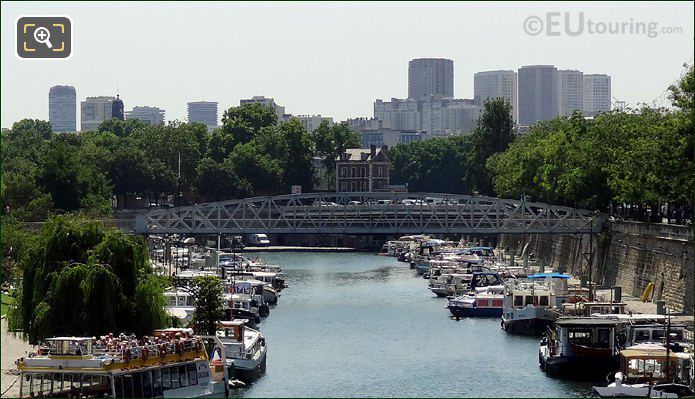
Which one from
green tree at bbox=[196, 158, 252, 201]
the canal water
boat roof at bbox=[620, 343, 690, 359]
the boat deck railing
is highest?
green tree at bbox=[196, 158, 252, 201]

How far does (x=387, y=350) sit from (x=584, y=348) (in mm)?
11880

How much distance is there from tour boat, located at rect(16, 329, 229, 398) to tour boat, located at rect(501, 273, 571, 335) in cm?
3031

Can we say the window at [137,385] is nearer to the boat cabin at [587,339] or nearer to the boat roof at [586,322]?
the boat cabin at [587,339]

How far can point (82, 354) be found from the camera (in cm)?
4978

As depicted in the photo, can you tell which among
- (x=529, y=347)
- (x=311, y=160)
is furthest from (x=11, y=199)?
(x=311, y=160)

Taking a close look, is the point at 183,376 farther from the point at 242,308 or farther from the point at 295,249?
the point at 295,249

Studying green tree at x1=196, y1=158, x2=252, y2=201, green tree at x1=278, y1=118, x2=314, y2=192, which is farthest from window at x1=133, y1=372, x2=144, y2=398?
green tree at x1=278, y1=118, x2=314, y2=192

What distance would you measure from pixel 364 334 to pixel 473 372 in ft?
48.0

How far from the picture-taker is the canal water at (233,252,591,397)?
59406 millimetres

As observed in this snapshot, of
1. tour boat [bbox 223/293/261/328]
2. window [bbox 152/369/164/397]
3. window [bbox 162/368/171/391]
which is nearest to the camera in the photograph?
window [bbox 152/369/164/397]

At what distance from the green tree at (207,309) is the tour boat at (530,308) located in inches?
730

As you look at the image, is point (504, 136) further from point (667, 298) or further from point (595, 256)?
point (667, 298)

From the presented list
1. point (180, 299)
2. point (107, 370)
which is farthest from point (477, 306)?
point (107, 370)

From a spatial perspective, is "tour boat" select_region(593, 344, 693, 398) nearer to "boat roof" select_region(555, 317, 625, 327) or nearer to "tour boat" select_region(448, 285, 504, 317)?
"boat roof" select_region(555, 317, 625, 327)
